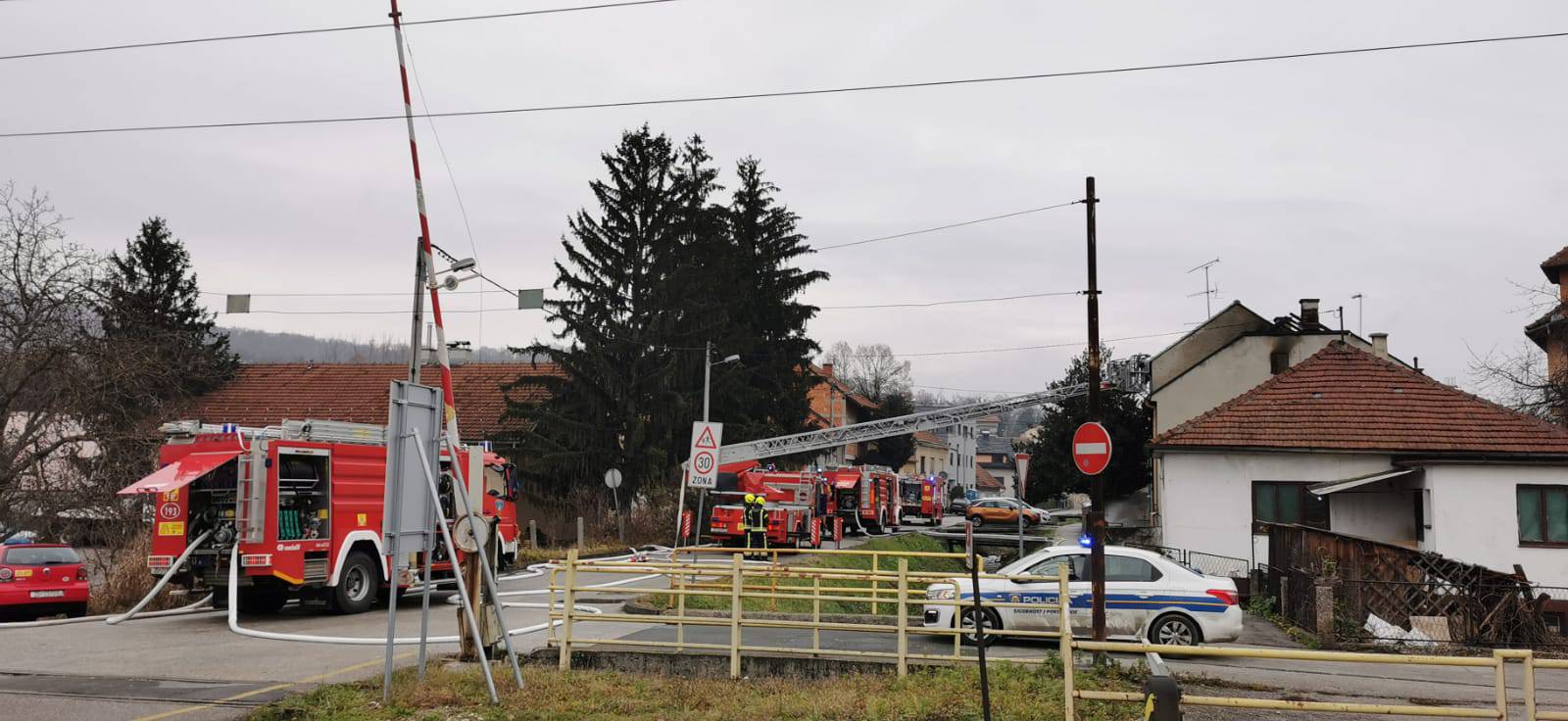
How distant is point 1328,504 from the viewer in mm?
26109

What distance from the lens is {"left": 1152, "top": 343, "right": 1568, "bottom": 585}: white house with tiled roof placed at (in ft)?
78.4

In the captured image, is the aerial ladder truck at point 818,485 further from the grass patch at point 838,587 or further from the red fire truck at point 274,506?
the red fire truck at point 274,506

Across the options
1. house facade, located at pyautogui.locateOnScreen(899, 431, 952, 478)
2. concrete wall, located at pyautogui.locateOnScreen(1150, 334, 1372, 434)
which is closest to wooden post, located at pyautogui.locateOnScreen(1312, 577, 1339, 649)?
concrete wall, located at pyautogui.locateOnScreen(1150, 334, 1372, 434)

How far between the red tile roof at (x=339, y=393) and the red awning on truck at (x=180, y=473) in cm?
2841

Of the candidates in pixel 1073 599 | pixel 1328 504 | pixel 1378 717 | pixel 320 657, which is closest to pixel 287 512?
pixel 320 657

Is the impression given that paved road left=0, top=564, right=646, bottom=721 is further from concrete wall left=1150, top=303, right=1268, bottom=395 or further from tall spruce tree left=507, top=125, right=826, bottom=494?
concrete wall left=1150, top=303, right=1268, bottom=395

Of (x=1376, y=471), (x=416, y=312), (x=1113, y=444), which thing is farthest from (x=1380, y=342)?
(x=416, y=312)

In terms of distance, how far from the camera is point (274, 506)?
1630cm

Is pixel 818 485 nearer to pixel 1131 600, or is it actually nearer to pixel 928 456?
pixel 1131 600

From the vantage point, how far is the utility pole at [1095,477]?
1337 cm

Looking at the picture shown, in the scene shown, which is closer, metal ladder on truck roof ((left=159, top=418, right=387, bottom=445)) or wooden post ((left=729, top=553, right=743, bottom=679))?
wooden post ((left=729, top=553, right=743, bottom=679))

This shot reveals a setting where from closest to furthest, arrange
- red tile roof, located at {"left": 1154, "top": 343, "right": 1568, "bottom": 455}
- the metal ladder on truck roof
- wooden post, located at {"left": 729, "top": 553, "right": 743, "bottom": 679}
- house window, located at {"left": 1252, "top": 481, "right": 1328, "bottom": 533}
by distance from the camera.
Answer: wooden post, located at {"left": 729, "top": 553, "right": 743, "bottom": 679}, the metal ladder on truck roof, red tile roof, located at {"left": 1154, "top": 343, "right": 1568, "bottom": 455}, house window, located at {"left": 1252, "top": 481, "right": 1328, "bottom": 533}

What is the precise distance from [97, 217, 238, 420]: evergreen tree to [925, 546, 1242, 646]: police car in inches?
737

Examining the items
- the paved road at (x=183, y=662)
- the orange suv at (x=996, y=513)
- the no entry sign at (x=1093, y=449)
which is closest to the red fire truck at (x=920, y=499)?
the orange suv at (x=996, y=513)
